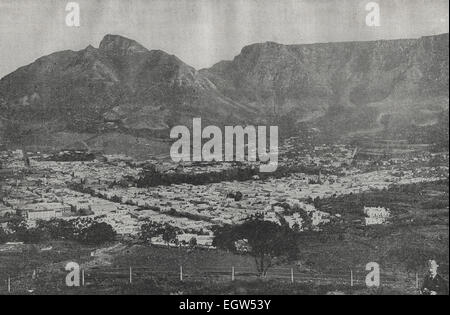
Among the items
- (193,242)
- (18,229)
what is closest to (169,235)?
(193,242)

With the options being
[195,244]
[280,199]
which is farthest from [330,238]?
[195,244]

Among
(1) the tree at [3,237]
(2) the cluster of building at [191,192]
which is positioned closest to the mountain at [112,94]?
(2) the cluster of building at [191,192]

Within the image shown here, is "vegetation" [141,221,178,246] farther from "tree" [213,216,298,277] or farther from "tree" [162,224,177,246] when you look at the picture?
"tree" [213,216,298,277]

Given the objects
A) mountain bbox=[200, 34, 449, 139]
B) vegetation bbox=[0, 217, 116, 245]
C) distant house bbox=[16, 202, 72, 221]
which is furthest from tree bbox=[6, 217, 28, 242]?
mountain bbox=[200, 34, 449, 139]

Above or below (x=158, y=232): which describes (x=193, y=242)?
below

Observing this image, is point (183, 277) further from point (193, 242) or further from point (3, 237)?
point (3, 237)

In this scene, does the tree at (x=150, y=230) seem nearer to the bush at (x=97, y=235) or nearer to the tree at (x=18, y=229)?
the bush at (x=97, y=235)
